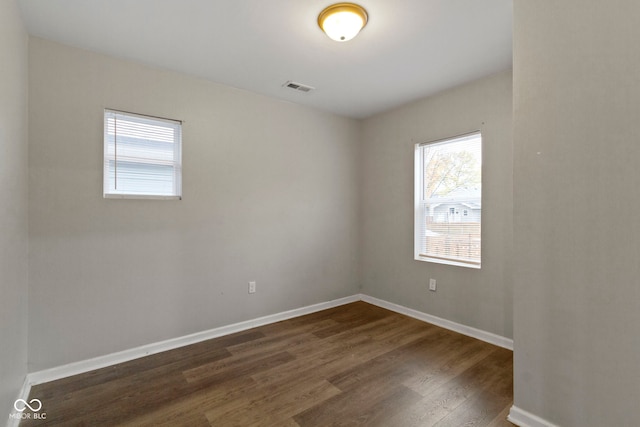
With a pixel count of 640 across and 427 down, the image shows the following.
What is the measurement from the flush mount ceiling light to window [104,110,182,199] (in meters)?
1.69

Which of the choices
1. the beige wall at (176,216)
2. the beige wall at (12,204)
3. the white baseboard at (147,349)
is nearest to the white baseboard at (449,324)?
the beige wall at (176,216)

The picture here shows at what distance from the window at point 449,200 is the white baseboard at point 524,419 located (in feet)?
4.87

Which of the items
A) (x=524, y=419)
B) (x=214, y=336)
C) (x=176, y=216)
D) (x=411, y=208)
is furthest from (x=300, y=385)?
(x=411, y=208)

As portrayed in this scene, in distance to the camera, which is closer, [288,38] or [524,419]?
[524,419]

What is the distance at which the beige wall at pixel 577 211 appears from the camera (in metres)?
1.40

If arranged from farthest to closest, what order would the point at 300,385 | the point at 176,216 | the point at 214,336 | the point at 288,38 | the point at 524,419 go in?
the point at 214,336, the point at 176,216, the point at 288,38, the point at 300,385, the point at 524,419

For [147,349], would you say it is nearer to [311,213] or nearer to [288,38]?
[311,213]

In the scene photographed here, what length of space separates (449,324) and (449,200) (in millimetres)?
1359

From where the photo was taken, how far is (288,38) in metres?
2.26

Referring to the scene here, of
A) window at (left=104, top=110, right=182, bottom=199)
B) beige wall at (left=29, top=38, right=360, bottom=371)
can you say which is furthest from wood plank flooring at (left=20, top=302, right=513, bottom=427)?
window at (left=104, top=110, right=182, bottom=199)

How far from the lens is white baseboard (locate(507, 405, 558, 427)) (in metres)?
1.67

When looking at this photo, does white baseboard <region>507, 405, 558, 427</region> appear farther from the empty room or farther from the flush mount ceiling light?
the flush mount ceiling light

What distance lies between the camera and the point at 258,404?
1.95m

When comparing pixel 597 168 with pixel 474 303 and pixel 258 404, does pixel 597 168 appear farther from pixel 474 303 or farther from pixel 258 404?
pixel 258 404
